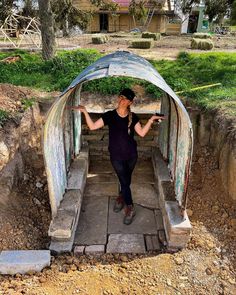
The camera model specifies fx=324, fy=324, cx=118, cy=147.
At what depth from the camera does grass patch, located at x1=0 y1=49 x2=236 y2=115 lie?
357 inches

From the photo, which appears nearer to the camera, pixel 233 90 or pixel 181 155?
pixel 181 155

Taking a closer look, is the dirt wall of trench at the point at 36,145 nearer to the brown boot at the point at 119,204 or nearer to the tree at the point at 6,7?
the brown boot at the point at 119,204

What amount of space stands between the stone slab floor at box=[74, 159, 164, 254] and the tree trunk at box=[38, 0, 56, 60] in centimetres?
818

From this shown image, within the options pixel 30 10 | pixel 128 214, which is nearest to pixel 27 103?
pixel 128 214

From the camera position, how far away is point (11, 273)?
4406 mm

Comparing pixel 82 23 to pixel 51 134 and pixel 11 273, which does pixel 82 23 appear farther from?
pixel 11 273

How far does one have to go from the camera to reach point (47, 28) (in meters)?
13.5

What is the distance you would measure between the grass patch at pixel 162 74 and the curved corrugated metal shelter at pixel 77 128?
210 centimetres

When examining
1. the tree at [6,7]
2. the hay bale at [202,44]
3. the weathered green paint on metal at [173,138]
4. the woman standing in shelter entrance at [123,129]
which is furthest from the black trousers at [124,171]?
the hay bale at [202,44]

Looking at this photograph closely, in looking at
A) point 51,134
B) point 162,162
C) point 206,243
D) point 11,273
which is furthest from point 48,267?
point 162,162

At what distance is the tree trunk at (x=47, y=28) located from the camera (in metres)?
13.0

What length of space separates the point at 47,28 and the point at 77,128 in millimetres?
8252

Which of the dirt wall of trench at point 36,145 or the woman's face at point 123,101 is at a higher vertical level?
the woman's face at point 123,101

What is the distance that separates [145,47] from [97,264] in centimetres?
1830
